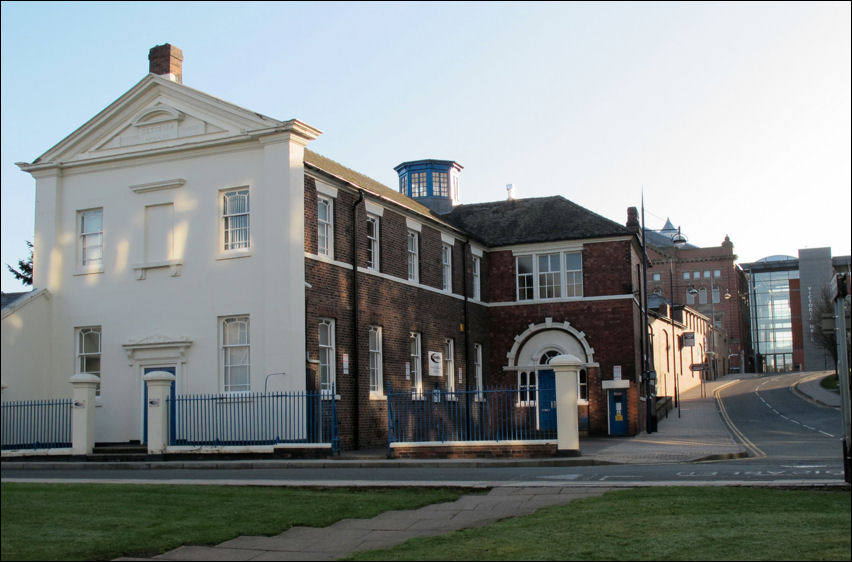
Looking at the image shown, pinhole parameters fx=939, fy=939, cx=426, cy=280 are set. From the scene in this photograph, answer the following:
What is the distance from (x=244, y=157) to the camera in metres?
25.9

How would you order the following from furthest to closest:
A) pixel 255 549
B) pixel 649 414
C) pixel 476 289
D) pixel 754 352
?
pixel 754 352, pixel 476 289, pixel 649 414, pixel 255 549

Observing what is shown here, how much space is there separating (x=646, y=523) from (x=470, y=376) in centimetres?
2515

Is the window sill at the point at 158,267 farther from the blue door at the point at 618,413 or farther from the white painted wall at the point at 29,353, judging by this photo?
the blue door at the point at 618,413

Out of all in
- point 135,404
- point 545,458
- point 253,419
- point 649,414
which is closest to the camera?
point 545,458

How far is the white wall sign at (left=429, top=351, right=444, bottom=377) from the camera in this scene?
103ft

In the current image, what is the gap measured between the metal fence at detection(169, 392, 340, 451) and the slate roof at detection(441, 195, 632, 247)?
14.1 metres

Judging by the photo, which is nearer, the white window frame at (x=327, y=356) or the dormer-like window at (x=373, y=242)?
the white window frame at (x=327, y=356)

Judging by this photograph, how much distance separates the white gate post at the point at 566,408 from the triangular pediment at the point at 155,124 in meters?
10.2

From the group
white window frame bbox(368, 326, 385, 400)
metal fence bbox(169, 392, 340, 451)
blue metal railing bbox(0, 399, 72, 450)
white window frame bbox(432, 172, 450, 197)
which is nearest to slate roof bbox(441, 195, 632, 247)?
white window frame bbox(432, 172, 450, 197)

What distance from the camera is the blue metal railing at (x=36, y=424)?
82.5 feet

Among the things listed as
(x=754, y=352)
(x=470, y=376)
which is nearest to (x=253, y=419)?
(x=470, y=376)

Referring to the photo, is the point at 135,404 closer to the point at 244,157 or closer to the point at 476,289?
the point at 244,157

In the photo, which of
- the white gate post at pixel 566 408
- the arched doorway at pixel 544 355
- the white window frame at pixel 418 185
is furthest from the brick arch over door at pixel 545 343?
the white gate post at pixel 566 408

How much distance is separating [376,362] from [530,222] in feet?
39.3
